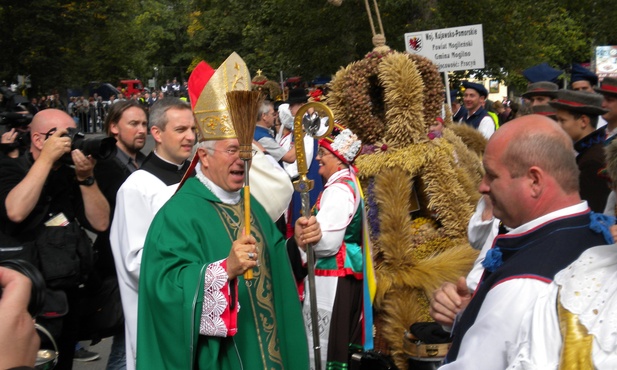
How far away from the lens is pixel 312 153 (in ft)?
28.5

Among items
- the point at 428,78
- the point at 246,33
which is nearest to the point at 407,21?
the point at 428,78

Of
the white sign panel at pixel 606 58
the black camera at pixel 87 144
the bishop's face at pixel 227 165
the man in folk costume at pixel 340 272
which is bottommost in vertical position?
the man in folk costume at pixel 340 272

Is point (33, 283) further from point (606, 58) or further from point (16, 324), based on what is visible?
point (606, 58)

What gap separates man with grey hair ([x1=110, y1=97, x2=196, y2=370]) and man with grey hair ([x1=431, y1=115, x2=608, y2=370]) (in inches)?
89.3

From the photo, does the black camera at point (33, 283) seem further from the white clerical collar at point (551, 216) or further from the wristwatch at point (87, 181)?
the wristwatch at point (87, 181)

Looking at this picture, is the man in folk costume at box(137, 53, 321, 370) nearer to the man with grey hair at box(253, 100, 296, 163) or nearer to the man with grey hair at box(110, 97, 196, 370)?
the man with grey hair at box(110, 97, 196, 370)

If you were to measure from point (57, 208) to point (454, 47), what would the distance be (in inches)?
314

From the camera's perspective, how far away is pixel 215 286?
3424mm

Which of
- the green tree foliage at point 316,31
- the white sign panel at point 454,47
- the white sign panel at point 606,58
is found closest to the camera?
the white sign panel at point 454,47

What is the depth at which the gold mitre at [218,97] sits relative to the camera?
12.9 feet

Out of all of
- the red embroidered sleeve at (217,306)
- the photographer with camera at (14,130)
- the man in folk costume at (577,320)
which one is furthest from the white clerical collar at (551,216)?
the photographer with camera at (14,130)

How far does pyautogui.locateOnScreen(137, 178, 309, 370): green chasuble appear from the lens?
Result: 348cm

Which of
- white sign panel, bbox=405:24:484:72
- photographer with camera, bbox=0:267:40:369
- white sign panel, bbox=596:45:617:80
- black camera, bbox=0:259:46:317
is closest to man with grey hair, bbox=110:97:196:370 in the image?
black camera, bbox=0:259:46:317

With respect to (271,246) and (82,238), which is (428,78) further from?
(82,238)
